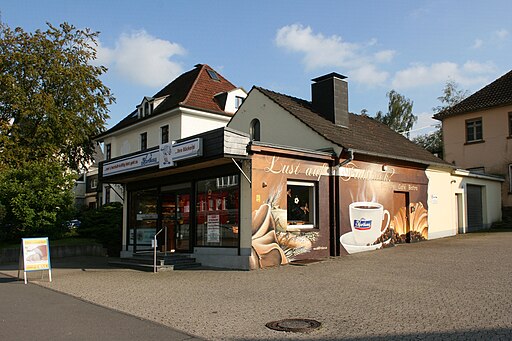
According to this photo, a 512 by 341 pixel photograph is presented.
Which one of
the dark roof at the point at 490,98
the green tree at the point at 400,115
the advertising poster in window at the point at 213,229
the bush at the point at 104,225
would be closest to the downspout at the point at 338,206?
the advertising poster in window at the point at 213,229

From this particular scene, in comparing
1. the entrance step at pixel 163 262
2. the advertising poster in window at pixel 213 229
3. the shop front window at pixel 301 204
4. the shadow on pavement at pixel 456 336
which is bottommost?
the entrance step at pixel 163 262

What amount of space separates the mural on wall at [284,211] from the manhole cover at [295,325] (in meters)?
6.25

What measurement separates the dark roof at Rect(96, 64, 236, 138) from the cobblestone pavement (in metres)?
17.3

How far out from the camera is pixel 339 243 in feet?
51.8

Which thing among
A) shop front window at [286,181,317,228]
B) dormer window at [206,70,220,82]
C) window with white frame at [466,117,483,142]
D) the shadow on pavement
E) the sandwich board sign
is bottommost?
the shadow on pavement

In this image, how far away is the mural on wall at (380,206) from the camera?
→ 1636 centimetres

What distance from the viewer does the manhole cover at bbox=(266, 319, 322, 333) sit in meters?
6.77

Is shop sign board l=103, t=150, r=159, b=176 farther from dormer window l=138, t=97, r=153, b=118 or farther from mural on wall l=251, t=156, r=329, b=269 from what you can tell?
dormer window l=138, t=97, r=153, b=118

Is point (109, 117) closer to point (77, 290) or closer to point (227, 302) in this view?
point (77, 290)

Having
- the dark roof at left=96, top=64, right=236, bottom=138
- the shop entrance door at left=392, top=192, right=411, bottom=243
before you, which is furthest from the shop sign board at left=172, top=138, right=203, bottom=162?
the dark roof at left=96, top=64, right=236, bottom=138

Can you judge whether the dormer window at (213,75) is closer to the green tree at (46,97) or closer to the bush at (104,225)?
the green tree at (46,97)

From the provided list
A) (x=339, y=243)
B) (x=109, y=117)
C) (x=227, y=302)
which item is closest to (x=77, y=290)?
(x=227, y=302)

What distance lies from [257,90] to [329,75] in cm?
310

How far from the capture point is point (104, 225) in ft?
82.7
